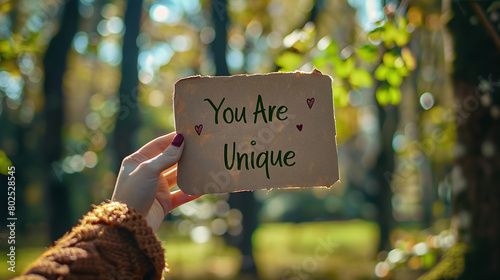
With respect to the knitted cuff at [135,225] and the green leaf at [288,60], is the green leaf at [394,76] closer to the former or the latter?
the green leaf at [288,60]

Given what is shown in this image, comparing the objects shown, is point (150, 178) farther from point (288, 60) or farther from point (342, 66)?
point (342, 66)

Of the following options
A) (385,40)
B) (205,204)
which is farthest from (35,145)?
(385,40)

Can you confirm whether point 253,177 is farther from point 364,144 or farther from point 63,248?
point 364,144

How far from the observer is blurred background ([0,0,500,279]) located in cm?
253

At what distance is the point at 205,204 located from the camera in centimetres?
862

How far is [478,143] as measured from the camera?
263 centimetres

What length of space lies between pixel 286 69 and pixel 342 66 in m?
0.31

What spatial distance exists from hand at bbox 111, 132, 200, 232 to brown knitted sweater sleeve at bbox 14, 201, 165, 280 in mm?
140

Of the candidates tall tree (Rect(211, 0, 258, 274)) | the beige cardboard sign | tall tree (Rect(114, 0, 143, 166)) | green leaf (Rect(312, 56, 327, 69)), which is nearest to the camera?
the beige cardboard sign

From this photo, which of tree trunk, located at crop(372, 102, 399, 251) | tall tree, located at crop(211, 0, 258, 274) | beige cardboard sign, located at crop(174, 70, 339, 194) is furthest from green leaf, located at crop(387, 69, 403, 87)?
tree trunk, located at crop(372, 102, 399, 251)

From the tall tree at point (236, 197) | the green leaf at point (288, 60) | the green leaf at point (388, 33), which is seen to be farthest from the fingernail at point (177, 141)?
the tall tree at point (236, 197)

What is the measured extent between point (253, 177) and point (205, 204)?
7.12 meters

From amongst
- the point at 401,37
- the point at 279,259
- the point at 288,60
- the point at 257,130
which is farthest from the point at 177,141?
the point at 279,259

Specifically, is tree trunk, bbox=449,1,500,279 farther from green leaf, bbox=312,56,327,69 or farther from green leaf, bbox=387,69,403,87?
green leaf, bbox=312,56,327,69
